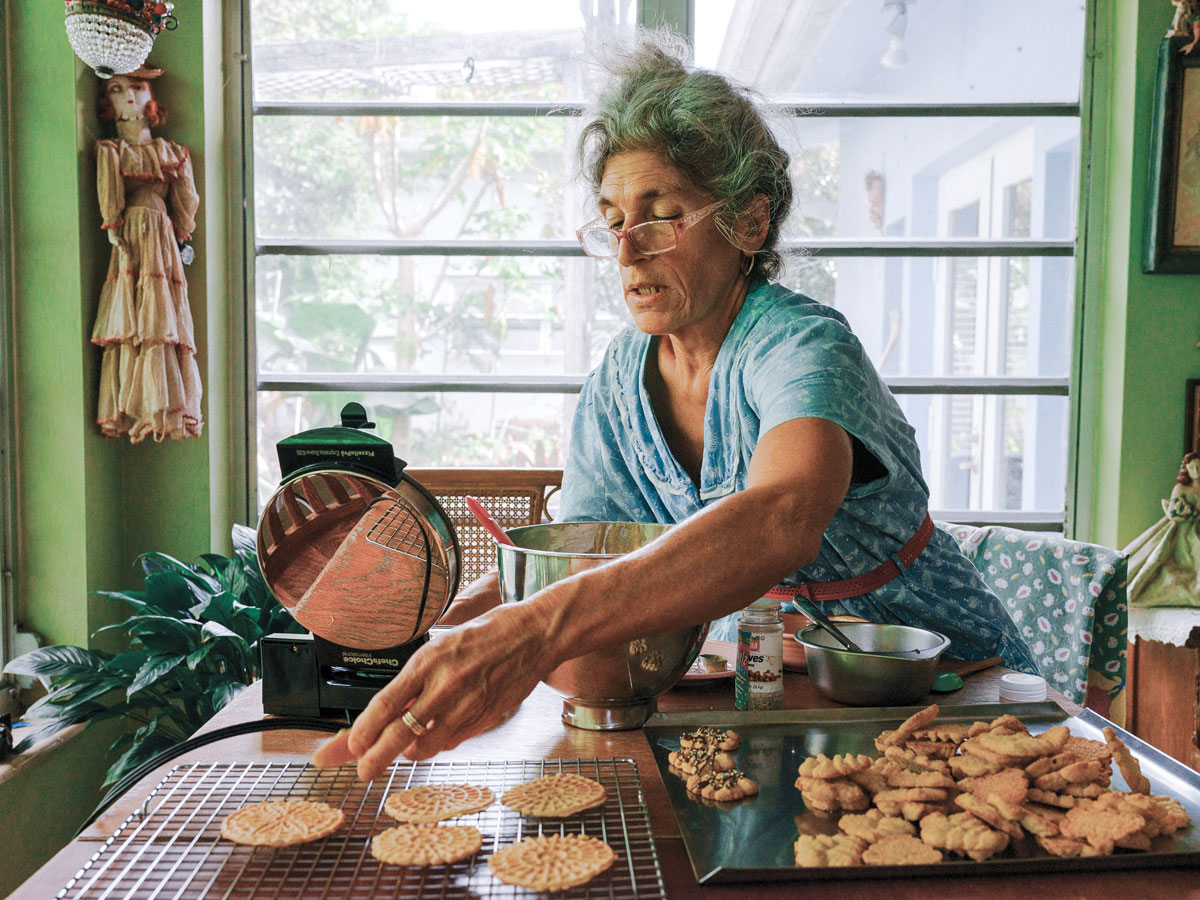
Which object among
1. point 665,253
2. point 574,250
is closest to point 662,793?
point 665,253

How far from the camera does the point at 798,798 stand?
776mm

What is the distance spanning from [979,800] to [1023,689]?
0.38m

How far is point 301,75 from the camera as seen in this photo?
2982mm

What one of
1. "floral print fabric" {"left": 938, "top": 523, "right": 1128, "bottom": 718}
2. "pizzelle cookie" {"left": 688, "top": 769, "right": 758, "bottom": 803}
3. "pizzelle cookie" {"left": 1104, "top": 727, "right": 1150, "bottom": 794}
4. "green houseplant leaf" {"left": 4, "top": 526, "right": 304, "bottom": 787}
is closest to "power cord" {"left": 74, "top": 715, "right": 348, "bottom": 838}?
"pizzelle cookie" {"left": 688, "top": 769, "right": 758, "bottom": 803}

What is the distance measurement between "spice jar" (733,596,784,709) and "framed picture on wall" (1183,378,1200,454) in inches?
92.5

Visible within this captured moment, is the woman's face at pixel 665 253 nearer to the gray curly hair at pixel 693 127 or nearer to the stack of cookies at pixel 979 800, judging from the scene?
the gray curly hair at pixel 693 127

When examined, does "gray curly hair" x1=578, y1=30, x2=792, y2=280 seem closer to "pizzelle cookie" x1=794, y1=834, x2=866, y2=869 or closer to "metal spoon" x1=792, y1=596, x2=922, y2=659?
"metal spoon" x1=792, y1=596, x2=922, y2=659

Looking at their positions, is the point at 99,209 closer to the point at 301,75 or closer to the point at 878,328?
the point at 301,75

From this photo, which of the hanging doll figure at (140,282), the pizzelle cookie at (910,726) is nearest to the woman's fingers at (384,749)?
the pizzelle cookie at (910,726)

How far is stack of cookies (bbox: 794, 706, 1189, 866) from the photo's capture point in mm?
668

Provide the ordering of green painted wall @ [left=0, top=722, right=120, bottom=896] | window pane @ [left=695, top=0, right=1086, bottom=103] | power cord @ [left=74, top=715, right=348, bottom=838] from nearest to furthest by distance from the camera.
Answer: power cord @ [left=74, top=715, right=348, bottom=838], green painted wall @ [left=0, top=722, right=120, bottom=896], window pane @ [left=695, top=0, right=1086, bottom=103]

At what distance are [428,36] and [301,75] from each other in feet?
1.36

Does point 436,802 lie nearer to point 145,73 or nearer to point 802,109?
point 145,73

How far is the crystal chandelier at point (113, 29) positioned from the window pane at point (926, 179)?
1850 mm
